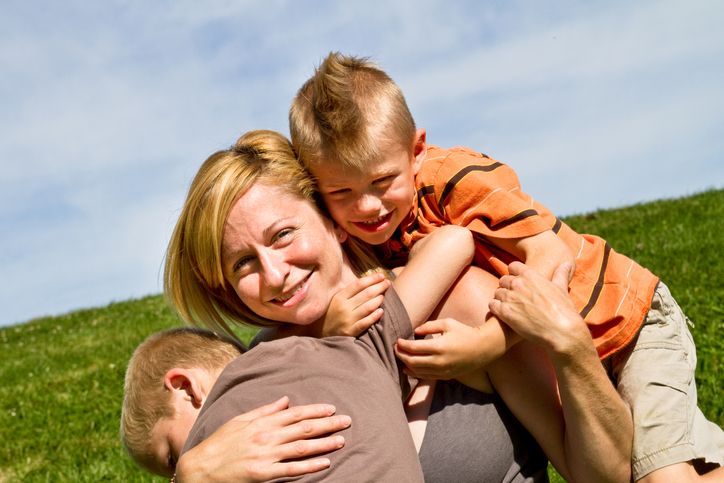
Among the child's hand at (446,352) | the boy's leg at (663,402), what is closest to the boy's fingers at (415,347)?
the child's hand at (446,352)

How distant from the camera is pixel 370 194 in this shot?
375 cm

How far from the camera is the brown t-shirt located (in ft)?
9.40

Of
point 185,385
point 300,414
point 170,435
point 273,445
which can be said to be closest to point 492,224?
point 300,414

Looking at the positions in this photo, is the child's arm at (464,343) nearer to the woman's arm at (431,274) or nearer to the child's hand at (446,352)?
the child's hand at (446,352)

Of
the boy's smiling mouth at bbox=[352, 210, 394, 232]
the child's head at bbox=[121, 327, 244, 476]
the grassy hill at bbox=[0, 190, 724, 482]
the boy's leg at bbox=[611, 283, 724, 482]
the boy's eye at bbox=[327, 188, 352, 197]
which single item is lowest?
the grassy hill at bbox=[0, 190, 724, 482]

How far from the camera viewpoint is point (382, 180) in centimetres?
379

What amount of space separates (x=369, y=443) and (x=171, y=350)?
1.16m

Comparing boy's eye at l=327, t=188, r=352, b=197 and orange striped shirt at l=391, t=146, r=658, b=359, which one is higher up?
boy's eye at l=327, t=188, r=352, b=197

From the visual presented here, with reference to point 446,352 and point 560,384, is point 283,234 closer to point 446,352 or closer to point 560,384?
point 446,352

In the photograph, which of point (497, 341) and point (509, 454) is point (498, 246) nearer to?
point (497, 341)

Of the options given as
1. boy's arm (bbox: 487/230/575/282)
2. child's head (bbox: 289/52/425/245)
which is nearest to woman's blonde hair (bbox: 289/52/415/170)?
child's head (bbox: 289/52/425/245)

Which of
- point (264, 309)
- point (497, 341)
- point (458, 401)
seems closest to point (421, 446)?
point (458, 401)

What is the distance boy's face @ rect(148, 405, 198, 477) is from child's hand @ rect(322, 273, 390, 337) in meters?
0.71

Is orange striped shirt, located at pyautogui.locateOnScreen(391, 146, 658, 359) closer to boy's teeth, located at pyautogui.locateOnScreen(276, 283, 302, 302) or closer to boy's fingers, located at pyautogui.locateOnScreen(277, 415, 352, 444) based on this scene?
boy's teeth, located at pyautogui.locateOnScreen(276, 283, 302, 302)
